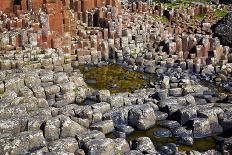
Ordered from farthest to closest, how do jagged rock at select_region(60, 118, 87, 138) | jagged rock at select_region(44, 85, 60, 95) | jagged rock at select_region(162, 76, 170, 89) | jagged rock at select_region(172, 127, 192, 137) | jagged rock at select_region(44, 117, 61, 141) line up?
jagged rock at select_region(162, 76, 170, 89) → jagged rock at select_region(44, 85, 60, 95) → jagged rock at select_region(172, 127, 192, 137) → jagged rock at select_region(60, 118, 87, 138) → jagged rock at select_region(44, 117, 61, 141)

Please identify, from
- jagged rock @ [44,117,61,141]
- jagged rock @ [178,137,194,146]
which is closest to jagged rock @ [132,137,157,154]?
jagged rock @ [178,137,194,146]

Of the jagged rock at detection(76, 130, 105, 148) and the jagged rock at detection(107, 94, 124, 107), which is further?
the jagged rock at detection(107, 94, 124, 107)

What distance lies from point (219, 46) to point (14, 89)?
13349mm

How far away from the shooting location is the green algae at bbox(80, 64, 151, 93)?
23.7m

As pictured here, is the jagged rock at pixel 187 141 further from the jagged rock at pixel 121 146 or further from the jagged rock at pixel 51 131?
the jagged rock at pixel 51 131

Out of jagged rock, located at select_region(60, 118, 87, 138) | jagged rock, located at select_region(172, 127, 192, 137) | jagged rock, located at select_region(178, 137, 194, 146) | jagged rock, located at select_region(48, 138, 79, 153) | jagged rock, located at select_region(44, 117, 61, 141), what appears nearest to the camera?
jagged rock, located at select_region(48, 138, 79, 153)

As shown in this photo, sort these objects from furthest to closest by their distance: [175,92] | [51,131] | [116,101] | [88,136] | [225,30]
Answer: [225,30] → [175,92] → [116,101] → [51,131] → [88,136]

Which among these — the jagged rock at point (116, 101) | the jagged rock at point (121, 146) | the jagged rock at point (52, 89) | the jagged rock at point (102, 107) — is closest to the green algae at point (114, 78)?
the jagged rock at point (116, 101)

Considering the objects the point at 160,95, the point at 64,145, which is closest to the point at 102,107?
the point at 160,95

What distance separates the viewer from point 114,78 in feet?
82.1

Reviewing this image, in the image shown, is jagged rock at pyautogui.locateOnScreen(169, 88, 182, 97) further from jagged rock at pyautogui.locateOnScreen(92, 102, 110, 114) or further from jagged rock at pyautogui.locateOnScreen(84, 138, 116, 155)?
jagged rock at pyautogui.locateOnScreen(84, 138, 116, 155)

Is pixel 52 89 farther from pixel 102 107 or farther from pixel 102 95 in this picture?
pixel 102 107

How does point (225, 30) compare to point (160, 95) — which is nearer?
point (160, 95)

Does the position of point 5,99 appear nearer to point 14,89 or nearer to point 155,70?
point 14,89
